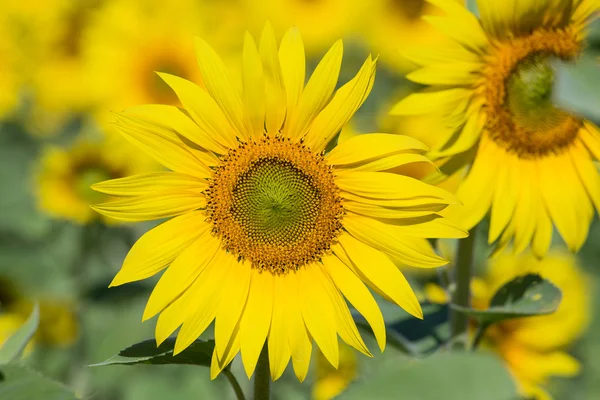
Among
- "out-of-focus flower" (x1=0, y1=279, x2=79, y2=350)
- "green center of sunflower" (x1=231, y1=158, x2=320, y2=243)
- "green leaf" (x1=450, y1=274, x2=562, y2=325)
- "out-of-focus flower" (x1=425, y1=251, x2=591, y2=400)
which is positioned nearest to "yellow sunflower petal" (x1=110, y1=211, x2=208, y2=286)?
"green center of sunflower" (x1=231, y1=158, x2=320, y2=243)

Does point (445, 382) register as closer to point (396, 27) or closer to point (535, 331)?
point (535, 331)

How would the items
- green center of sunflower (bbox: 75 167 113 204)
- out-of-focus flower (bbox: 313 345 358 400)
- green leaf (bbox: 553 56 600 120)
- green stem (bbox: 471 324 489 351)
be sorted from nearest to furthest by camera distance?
green leaf (bbox: 553 56 600 120) < green stem (bbox: 471 324 489 351) < out-of-focus flower (bbox: 313 345 358 400) < green center of sunflower (bbox: 75 167 113 204)

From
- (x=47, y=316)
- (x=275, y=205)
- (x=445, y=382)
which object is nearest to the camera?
(x=445, y=382)

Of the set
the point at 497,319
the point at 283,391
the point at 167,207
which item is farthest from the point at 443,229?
the point at 283,391

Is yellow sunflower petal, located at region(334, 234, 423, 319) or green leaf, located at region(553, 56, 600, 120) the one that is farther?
yellow sunflower petal, located at region(334, 234, 423, 319)

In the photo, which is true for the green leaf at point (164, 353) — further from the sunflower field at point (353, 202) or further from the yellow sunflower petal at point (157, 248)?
the yellow sunflower petal at point (157, 248)

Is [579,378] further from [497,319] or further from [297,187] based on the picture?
[297,187]

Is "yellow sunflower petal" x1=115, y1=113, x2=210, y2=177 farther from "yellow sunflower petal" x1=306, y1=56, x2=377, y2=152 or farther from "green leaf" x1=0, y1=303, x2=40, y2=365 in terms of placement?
"green leaf" x1=0, y1=303, x2=40, y2=365

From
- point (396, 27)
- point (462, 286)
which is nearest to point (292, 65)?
point (462, 286)
